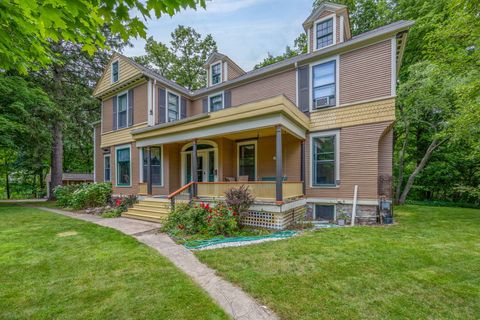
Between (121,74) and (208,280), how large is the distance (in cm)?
1277

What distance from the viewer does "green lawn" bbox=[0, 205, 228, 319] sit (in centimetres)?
292

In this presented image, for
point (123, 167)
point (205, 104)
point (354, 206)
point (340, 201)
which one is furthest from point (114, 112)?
point (354, 206)

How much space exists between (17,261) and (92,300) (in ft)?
9.43

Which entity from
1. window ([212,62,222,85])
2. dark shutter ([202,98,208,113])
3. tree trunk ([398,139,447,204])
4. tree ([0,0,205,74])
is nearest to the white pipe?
tree ([0,0,205,74])

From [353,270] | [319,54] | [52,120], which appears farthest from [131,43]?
[353,270]

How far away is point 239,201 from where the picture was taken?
281 inches

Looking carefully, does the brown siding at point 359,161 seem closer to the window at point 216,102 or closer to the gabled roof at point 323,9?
the gabled roof at point 323,9

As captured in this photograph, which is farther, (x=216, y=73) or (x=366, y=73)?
(x=216, y=73)

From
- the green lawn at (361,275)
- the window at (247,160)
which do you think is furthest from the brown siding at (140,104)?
the green lawn at (361,275)

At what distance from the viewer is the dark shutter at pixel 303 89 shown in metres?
9.74

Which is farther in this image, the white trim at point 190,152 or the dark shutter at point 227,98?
the dark shutter at point 227,98

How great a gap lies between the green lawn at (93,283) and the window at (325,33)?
10.0 m

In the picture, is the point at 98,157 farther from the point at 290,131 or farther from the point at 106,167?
the point at 290,131

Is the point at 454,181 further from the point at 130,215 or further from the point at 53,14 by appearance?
the point at 53,14
